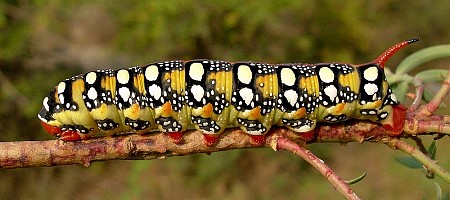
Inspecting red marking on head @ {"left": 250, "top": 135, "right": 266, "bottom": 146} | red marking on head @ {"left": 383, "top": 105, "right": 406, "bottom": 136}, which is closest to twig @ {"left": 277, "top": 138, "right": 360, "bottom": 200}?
red marking on head @ {"left": 250, "top": 135, "right": 266, "bottom": 146}

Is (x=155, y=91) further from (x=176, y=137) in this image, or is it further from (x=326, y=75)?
(x=326, y=75)

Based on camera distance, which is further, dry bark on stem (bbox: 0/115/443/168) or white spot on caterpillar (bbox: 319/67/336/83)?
white spot on caterpillar (bbox: 319/67/336/83)

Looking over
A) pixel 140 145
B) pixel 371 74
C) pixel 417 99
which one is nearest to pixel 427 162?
pixel 417 99

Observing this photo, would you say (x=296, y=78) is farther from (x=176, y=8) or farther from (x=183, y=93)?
(x=176, y=8)

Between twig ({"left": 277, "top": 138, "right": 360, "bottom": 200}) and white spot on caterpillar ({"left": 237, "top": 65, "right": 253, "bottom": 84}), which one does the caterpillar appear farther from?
twig ({"left": 277, "top": 138, "right": 360, "bottom": 200})

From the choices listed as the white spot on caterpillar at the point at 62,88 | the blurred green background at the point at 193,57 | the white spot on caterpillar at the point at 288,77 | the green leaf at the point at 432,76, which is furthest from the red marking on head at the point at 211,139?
the blurred green background at the point at 193,57

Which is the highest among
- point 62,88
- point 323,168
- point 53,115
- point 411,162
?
point 62,88
